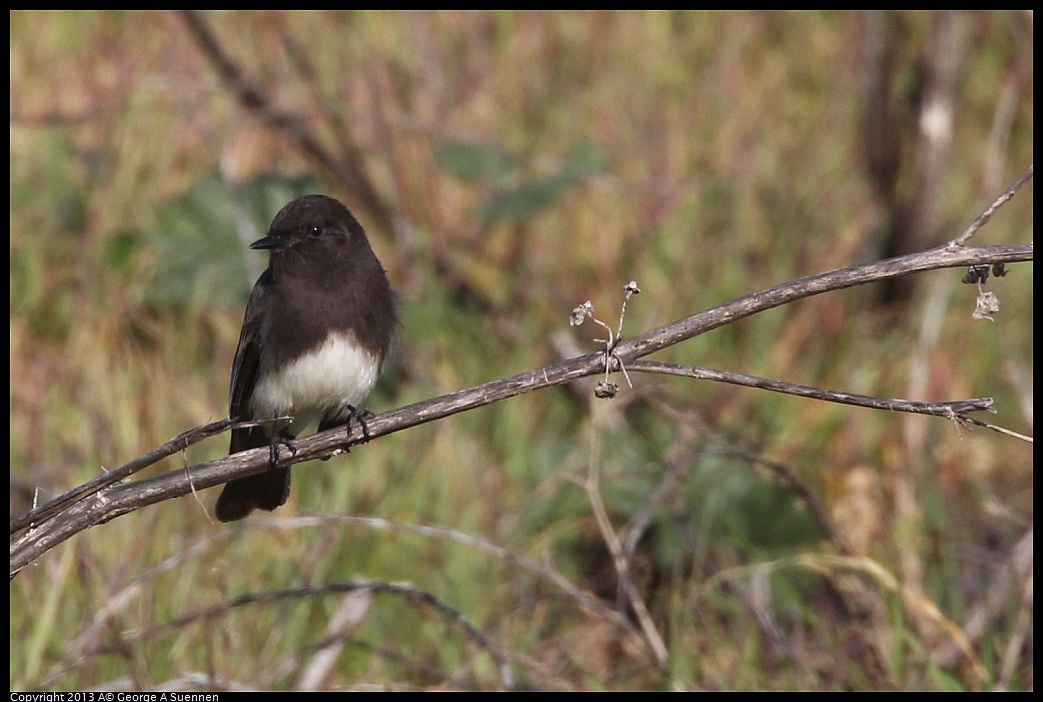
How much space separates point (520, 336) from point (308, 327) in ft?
5.92

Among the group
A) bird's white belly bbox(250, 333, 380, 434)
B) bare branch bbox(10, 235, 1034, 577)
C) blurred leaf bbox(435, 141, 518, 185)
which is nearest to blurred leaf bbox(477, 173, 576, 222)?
blurred leaf bbox(435, 141, 518, 185)

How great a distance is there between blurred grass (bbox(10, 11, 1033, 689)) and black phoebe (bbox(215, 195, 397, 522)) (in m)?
0.43

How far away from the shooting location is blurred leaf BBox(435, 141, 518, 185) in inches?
217

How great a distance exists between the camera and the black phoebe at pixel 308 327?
364 centimetres

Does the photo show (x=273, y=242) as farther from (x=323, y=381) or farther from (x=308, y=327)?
(x=323, y=381)

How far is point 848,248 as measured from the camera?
568cm

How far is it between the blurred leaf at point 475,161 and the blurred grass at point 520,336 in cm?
2

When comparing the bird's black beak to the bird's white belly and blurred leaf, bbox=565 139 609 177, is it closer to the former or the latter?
the bird's white belly

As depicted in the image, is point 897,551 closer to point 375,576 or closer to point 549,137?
point 375,576

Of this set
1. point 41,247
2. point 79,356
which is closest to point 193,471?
point 79,356

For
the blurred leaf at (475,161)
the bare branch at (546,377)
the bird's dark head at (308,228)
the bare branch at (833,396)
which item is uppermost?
the blurred leaf at (475,161)

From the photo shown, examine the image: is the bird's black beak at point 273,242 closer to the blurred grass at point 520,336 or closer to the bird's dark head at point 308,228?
the bird's dark head at point 308,228

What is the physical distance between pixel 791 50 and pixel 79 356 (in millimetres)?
4027

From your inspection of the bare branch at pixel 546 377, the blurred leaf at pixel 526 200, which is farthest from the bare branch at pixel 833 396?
the blurred leaf at pixel 526 200
